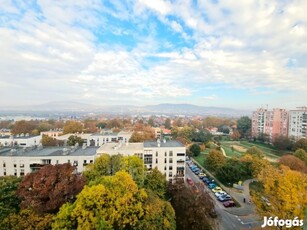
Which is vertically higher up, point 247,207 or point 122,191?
point 122,191

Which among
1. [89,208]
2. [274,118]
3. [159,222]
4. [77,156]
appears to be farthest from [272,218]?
[274,118]

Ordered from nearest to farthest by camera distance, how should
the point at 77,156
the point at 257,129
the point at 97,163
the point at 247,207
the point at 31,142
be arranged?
the point at 97,163, the point at 247,207, the point at 77,156, the point at 31,142, the point at 257,129

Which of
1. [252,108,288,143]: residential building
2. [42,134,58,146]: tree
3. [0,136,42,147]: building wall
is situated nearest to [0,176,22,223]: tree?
[42,134,58,146]: tree

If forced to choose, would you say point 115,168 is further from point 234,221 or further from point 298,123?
point 298,123

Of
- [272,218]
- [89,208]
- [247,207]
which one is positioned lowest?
[247,207]

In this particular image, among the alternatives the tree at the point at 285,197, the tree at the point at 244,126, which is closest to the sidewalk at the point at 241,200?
the tree at the point at 285,197

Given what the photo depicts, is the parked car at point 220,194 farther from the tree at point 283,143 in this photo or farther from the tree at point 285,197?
the tree at point 283,143

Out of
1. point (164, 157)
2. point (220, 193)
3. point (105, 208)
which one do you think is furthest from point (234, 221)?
point (105, 208)

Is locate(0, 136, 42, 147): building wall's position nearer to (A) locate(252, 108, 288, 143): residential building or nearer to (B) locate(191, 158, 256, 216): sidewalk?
(B) locate(191, 158, 256, 216): sidewalk

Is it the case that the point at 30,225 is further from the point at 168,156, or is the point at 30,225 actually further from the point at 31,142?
the point at 31,142
